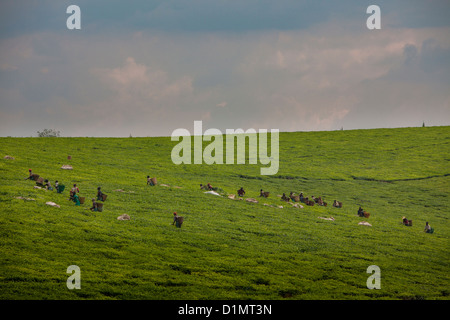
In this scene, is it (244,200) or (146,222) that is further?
(244,200)

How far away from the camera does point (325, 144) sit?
125 metres

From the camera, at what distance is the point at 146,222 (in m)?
47.0

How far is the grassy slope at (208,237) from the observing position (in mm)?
33156

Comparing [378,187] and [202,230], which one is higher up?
[378,187]

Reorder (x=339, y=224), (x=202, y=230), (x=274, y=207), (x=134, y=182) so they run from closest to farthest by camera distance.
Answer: (x=202, y=230)
(x=339, y=224)
(x=274, y=207)
(x=134, y=182)

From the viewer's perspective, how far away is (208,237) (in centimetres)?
4434

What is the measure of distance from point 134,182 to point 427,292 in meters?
45.7

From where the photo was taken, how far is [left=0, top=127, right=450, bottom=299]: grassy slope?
109ft
